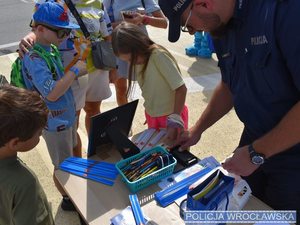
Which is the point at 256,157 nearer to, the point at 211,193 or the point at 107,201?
the point at 211,193

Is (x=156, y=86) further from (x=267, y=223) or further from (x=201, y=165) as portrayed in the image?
(x=267, y=223)

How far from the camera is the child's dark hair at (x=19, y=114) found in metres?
1.60

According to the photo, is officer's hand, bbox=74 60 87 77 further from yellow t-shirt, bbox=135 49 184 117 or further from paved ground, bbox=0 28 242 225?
paved ground, bbox=0 28 242 225

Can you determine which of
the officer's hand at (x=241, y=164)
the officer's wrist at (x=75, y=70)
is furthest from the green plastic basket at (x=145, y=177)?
the officer's wrist at (x=75, y=70)

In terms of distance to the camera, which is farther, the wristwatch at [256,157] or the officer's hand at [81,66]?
the officer's hand at [81,66]

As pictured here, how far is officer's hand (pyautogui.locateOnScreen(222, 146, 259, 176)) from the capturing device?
160 centimetres

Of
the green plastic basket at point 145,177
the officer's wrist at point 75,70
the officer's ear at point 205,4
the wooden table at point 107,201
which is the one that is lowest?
the wooden table at point 107,201

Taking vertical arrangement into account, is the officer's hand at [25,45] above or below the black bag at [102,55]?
above

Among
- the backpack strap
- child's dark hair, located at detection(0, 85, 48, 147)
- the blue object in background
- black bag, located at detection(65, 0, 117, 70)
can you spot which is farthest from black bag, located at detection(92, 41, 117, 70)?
the blue object in background

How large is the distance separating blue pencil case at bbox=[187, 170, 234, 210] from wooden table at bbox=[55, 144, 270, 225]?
18 cm

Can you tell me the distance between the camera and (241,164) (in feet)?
5.31

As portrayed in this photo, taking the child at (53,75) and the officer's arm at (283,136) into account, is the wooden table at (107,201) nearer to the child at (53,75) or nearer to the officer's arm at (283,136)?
the officer's arm at (283,136)

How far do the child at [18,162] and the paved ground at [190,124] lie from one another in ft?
4.01

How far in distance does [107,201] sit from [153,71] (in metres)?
1.15
